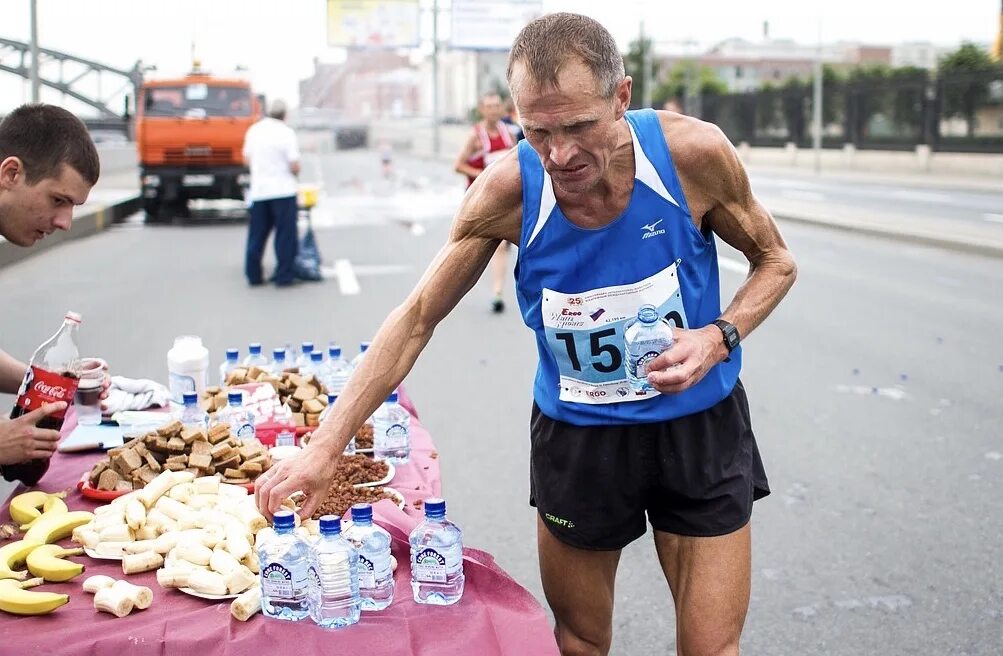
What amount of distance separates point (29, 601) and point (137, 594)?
270 mm

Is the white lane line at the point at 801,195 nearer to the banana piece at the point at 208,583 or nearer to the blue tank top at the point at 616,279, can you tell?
the blue tank top at the point at 616,279

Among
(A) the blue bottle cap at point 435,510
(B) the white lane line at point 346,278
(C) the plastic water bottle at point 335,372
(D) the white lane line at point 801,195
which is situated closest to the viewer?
(A) the blue bottle cap at point 435,510

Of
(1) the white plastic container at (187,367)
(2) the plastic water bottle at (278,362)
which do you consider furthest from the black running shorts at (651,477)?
(2) the plastic water bottle at (278,362)

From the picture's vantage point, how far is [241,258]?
16.7 m

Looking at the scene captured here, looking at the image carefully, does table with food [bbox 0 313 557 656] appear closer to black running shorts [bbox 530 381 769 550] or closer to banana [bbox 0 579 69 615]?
banana [bbox 0 579 69 615]

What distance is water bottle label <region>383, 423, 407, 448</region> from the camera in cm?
425

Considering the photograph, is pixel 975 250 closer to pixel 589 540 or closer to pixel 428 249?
pixel 428 249

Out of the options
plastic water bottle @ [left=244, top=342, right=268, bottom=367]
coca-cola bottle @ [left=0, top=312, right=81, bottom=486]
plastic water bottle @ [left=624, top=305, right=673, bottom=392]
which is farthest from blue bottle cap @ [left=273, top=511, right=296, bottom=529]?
plastic water bottle @ [left=244, top=342, right=268, bottom=367]

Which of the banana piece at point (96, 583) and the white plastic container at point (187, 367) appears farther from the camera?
the white plastic container at point (187, 367)

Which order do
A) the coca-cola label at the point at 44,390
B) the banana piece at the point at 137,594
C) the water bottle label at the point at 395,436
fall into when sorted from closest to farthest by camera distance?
the banana piece at the point at 137,594 < the coca-cola label at the point at 44,390 < the water bottle label at the point at 395,436

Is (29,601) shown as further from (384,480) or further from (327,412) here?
(327,412)

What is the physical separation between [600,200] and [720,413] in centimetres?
67

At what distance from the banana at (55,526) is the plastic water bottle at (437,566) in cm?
116

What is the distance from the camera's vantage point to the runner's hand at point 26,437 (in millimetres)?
3609
